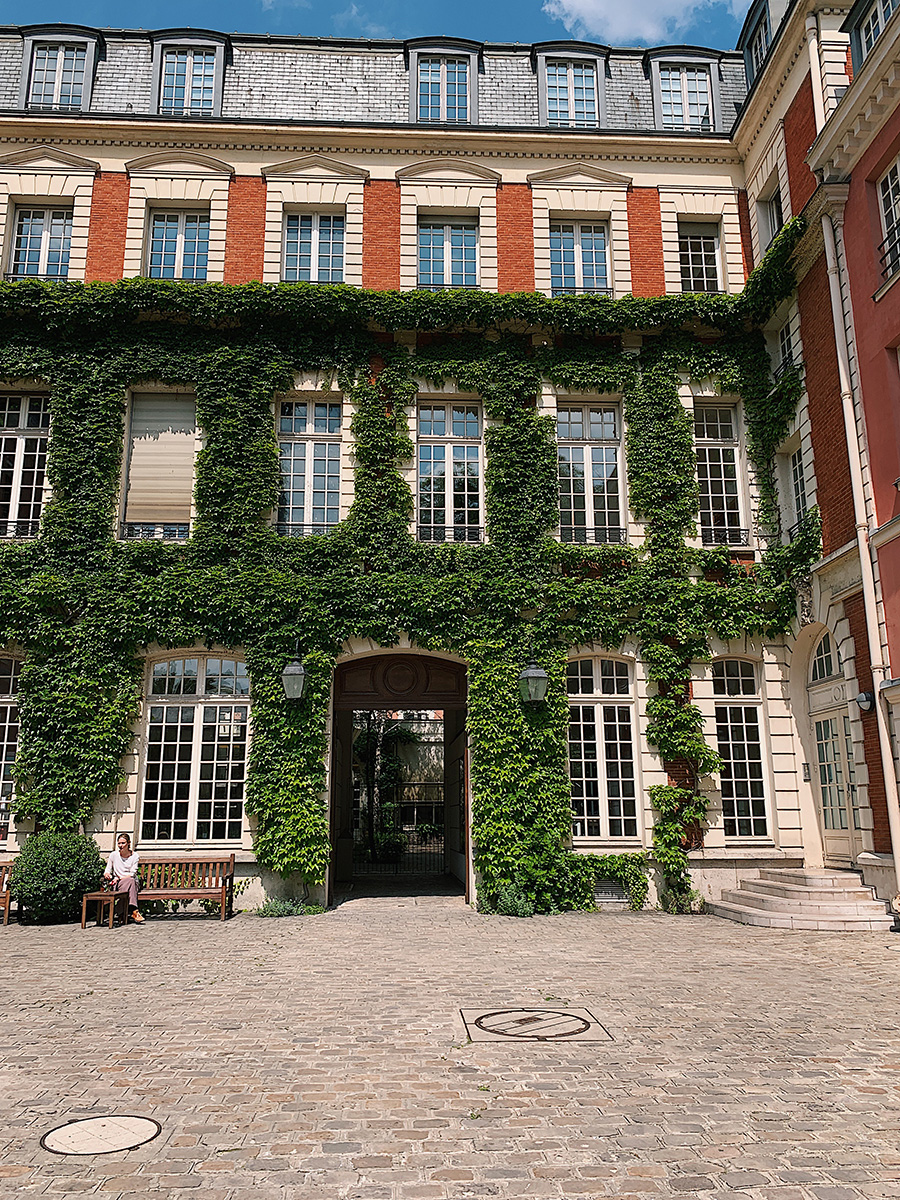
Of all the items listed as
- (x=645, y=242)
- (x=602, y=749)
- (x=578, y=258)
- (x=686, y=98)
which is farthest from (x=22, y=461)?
(x=686, y=98)

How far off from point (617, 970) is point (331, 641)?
22.6 ft

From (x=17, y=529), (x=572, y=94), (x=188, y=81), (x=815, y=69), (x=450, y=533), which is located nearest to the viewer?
(x=815, y=69)

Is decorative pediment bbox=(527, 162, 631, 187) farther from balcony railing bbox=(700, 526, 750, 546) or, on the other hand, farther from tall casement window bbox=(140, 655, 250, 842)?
tall casement window bbox=(140, 655, 250, 842)

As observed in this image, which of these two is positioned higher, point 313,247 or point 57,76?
point 57,76

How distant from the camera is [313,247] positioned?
1641 centimetres

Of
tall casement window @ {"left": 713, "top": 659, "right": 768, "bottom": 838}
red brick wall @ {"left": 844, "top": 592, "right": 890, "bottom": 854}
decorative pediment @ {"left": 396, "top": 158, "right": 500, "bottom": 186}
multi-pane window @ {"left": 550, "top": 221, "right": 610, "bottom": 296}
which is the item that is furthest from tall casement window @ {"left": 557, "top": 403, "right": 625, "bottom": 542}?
decorative pediment @ {"left": 396, "top": 158, "right": 500, "bottom": 186}

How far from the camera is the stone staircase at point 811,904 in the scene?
1162 centimetres

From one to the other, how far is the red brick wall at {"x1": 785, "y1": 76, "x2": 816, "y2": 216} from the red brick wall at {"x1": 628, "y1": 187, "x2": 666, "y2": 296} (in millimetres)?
2384

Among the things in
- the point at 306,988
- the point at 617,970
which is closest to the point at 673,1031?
the point at 617,970

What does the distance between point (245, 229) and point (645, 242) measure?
7080 mm

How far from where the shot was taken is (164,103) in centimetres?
1689

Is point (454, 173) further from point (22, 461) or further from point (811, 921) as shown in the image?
point (811, 921)

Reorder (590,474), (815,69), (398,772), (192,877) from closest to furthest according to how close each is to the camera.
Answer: (192,877)
(815,69)
(590,474)
(398,772)

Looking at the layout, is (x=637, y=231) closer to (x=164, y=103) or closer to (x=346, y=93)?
(x=346, y=93)
